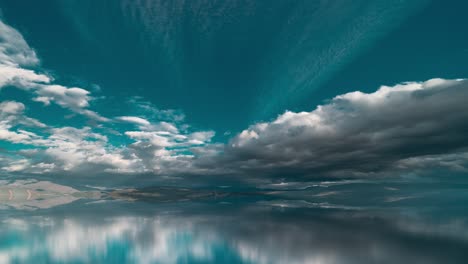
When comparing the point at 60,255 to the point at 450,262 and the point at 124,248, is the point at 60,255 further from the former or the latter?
the point at 450,262

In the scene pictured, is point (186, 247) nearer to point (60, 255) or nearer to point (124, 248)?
point (124, 248)

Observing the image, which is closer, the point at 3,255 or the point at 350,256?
the point at 350,256

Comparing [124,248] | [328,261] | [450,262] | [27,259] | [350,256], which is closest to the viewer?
[450,262]

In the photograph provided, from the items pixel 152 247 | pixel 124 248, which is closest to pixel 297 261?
pixel 152 247

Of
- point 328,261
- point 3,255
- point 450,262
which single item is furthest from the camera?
point 3,255

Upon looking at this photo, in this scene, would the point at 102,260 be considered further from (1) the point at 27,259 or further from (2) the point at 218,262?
(2) the point at 218,262

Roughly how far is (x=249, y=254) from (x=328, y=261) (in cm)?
3777

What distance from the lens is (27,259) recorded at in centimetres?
12681

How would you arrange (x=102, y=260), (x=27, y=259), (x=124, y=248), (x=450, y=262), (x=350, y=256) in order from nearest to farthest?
1. (x=450, y=262)
2. (x=350, y=256)
3. (x=102, y=260)
4. (x=27, y=259)
5. (x=124, y=248)

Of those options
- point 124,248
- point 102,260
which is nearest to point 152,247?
point 124,248

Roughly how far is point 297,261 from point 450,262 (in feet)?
174

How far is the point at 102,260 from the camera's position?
119m

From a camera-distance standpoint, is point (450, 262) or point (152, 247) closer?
point (450, 262)

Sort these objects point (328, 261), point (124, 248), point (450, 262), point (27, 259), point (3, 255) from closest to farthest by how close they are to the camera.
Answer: point (450, 262) → point (328, 261) → point (27, 259) → point (3, 255) → point (124, 248)
